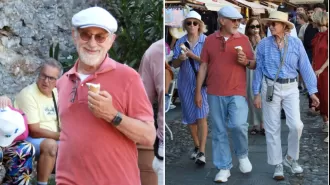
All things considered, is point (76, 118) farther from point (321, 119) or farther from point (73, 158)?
point (321, 119)

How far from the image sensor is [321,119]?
2543mm

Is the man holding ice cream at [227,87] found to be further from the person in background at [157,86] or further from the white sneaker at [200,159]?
the person in background at [157,86]

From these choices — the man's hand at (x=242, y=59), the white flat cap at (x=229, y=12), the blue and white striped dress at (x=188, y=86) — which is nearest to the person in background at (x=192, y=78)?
the blue and white striped dress at (x=188, y=86)

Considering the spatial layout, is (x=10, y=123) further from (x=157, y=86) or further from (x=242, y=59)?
(x=242, y=59)

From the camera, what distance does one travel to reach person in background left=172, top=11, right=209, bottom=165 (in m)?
2.65

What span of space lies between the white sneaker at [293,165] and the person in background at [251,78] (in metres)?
0.21

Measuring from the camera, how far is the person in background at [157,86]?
7.14 feet

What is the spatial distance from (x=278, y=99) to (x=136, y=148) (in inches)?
44.7

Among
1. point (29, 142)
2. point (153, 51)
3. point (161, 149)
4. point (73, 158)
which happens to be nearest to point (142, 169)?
point (161, 149)

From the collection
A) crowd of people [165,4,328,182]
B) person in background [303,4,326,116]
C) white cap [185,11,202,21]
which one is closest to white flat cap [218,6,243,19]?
crowd of people [165,4,328,182]

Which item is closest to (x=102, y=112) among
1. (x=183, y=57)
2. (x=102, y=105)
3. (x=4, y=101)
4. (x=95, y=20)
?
(x=102, y=105)

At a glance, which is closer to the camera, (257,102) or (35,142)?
(35,142)

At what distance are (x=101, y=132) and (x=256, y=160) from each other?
3.58 feet

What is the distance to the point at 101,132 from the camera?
6.46 feet
